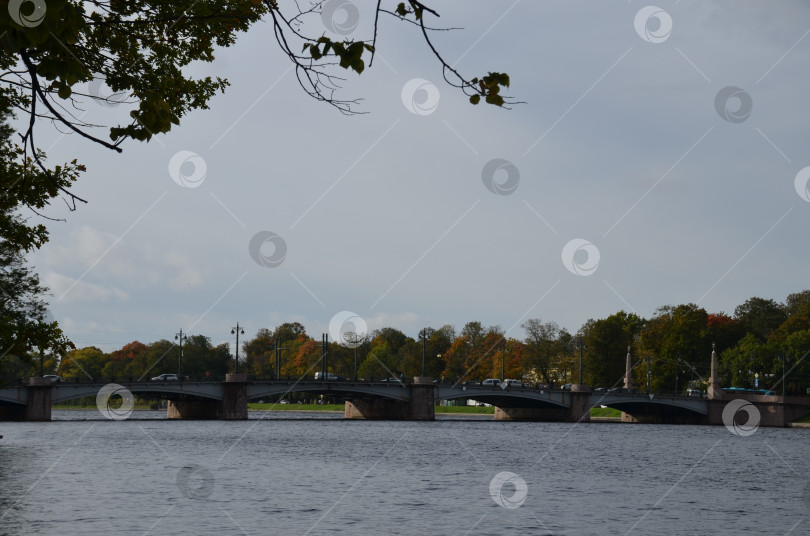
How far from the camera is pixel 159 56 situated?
1742cm

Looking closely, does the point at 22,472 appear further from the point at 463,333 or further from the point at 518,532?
the point at 463,333

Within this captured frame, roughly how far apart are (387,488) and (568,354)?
317 feet

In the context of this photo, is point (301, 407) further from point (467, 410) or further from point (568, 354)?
point (568, 354)

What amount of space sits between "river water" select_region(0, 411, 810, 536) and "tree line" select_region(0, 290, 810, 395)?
50.3 metres

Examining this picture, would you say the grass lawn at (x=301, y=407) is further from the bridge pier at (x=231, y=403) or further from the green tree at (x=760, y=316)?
the green tree at (x=760, y=316)

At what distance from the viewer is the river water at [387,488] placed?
20.6 metres

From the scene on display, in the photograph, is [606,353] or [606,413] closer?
[606,413]

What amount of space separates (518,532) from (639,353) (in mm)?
94585

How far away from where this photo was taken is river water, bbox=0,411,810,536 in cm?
2062

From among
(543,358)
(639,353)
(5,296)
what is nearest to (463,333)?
(543,358)

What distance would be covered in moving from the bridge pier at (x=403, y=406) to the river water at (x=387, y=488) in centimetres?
3369

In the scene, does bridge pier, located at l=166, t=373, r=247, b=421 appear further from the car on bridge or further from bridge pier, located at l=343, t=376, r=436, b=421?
bridge pier, located at l=343, t=376, r=436, b=421

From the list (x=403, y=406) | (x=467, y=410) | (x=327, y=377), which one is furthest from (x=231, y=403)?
(x=467, y=410)

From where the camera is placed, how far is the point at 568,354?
12294 centimetres
